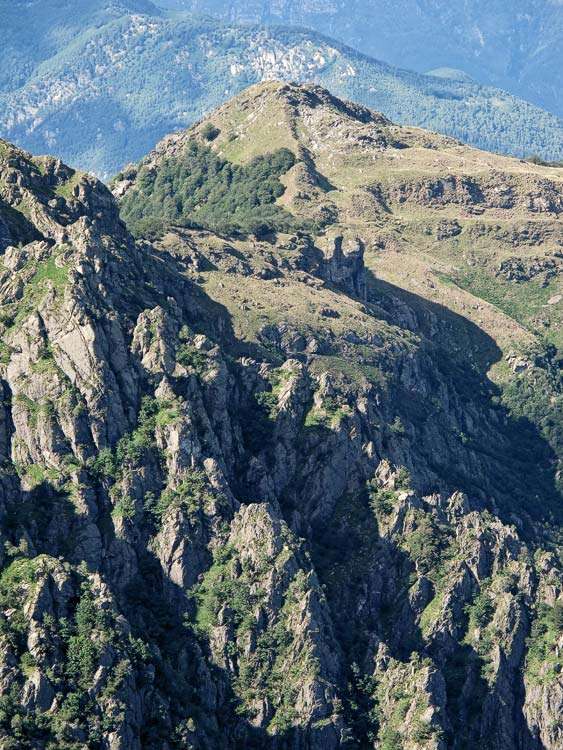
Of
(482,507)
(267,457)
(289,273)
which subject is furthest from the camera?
(289,273)

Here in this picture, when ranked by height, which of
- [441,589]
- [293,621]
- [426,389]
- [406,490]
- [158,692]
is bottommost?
[158,692]

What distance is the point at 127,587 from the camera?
120688 millimetres

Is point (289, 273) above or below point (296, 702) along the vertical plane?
above

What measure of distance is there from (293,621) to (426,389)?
70.6 m

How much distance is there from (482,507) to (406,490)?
28.9 meters

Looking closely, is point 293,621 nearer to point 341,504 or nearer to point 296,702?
point 296,702

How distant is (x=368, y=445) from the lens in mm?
141750

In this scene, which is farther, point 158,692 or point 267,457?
point 267,457

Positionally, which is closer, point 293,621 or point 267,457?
point 293,621

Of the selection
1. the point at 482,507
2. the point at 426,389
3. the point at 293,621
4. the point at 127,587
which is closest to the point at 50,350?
the point at 127,587

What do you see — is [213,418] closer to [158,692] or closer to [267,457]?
[267,457]

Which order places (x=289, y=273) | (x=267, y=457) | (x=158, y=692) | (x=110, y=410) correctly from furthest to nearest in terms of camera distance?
(x=289, y=273), (x=267, y=457), (x=110, y=410), (x=158, y=692)

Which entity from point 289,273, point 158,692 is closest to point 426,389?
point 289,273

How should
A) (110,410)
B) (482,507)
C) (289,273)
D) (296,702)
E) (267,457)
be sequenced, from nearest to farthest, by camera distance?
1. (296,702)
2. (110,410)
3. (267,457)
4. (482,507)
5. (289,273)
